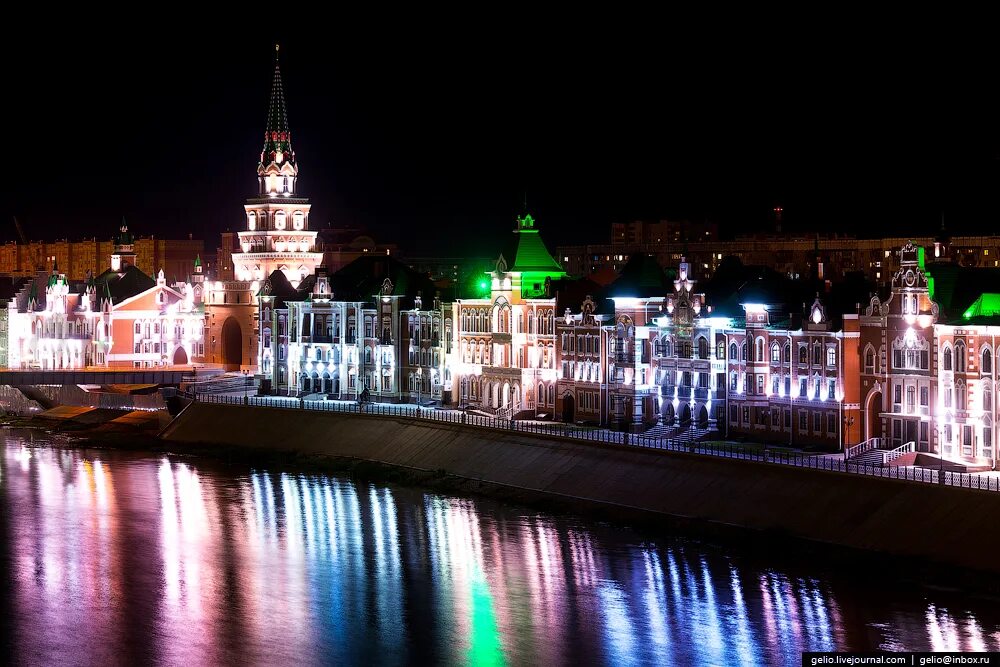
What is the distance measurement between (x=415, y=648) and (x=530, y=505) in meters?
26.8

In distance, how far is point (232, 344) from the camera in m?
143

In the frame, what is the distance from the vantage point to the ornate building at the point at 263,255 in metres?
142

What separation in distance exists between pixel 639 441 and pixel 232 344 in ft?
213

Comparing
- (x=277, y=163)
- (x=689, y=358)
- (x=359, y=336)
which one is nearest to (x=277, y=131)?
(x=277, y=163)

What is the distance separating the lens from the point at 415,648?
5547 centimetres

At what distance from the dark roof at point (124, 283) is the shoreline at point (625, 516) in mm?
30867

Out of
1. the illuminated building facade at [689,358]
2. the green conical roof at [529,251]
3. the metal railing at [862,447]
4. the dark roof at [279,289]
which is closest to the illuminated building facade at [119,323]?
the dark roof at [279,289]

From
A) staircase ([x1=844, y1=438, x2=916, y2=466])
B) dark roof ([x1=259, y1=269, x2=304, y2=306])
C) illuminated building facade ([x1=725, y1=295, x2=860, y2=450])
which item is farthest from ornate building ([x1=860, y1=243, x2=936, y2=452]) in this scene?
dark roof ([x1=259, y1=269, x2=304, y2=306])

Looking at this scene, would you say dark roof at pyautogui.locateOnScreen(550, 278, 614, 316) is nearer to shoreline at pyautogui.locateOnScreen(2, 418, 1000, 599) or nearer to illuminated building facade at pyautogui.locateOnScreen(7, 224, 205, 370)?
shoreline at pyautogui.locateOnScreen(2, 418, 1000, 599)

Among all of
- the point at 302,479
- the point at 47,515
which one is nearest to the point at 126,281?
the point at 302,479

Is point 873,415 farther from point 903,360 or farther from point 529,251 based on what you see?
point 529,251

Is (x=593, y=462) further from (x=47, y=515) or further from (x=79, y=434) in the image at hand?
(x=79, y=434)

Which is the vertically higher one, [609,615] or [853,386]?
[853,386]

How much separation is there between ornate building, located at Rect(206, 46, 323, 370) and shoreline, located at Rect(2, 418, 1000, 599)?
84.9 feet
